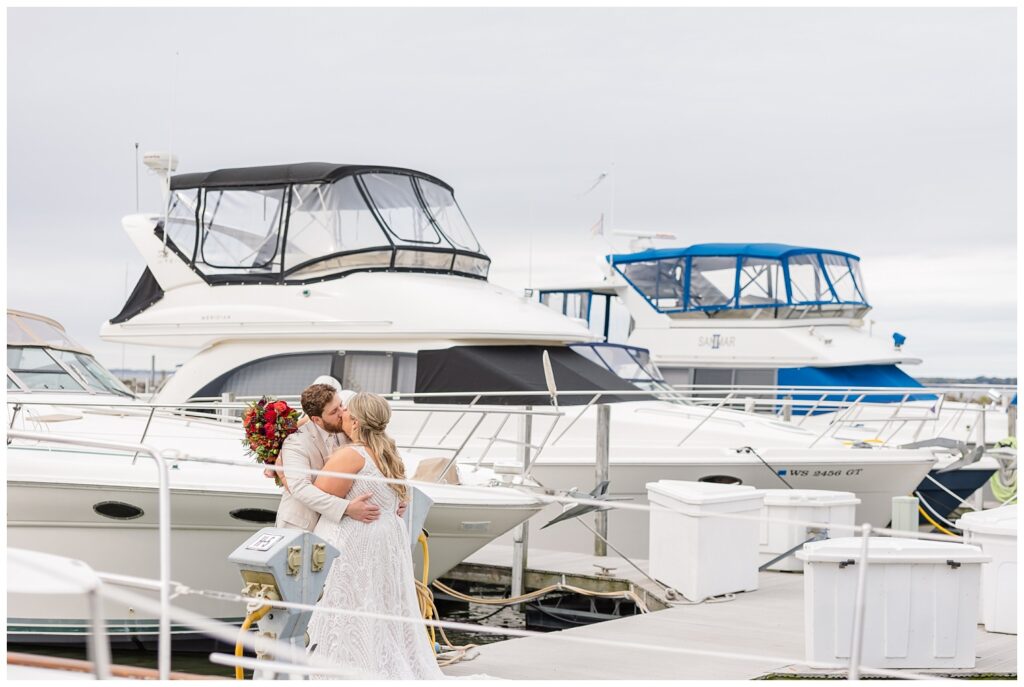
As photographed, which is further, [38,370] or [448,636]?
[38,370]

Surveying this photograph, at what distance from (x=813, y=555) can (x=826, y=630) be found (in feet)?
1.56

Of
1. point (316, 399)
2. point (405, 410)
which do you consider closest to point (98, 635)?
point (316, 399)

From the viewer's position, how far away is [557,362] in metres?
13.4

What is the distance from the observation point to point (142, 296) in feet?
47.2

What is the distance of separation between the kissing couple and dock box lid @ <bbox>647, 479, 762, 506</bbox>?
357cm

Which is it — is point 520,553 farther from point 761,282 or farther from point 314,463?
point 761,282

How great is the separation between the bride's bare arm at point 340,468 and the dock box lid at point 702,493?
390 centimetres

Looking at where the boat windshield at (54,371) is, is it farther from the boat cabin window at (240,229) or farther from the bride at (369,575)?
the bride at (369,575)

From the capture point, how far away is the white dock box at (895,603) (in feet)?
22.0

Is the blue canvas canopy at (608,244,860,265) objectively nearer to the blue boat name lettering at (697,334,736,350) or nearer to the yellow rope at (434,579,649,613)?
the blue boat name lettering at (697,334,736,350)

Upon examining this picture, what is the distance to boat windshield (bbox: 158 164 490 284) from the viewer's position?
44.1 ft

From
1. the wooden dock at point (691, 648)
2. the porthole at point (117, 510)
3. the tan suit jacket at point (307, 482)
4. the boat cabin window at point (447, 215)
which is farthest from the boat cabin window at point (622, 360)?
the tan suit jacket at point (307, 482)

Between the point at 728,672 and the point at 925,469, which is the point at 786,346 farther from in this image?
the point at 728,672

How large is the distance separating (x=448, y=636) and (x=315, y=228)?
215 inches
